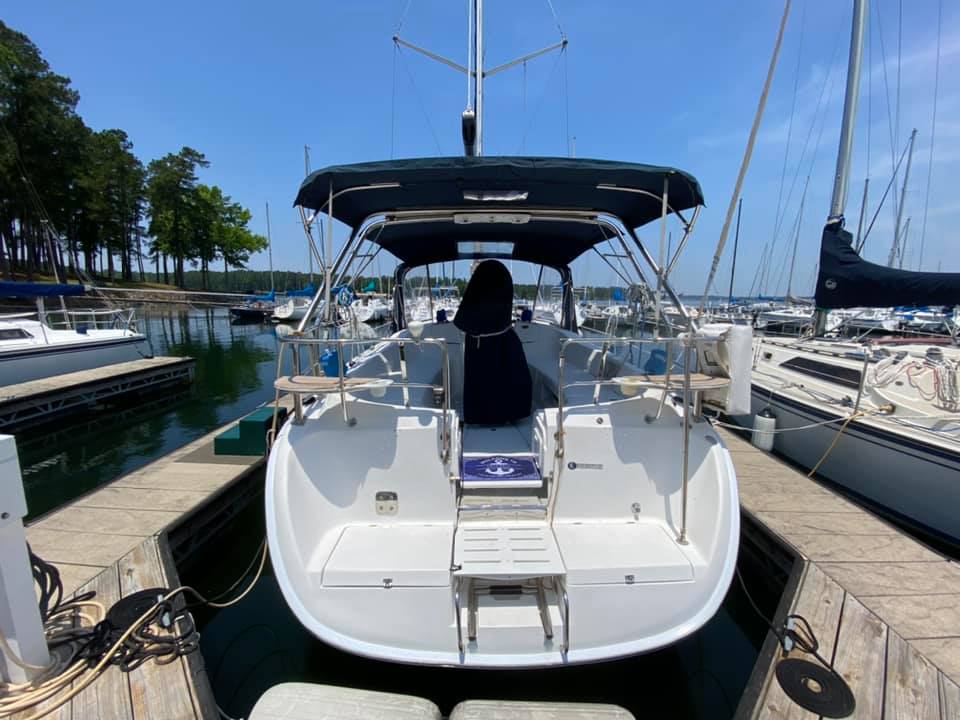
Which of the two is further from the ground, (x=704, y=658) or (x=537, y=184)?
(x=537, y=184)

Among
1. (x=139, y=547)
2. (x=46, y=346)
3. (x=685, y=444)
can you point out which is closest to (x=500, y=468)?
(x=685, y=444)

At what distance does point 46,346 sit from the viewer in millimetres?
9836

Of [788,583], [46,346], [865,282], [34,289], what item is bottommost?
[788,583]

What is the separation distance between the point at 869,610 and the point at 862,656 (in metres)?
0.43

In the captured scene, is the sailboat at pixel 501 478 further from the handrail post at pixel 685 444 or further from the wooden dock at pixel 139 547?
the wooden dock at pixel 139 547

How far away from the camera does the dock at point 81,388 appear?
8008 mm

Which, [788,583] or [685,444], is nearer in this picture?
[685,444]

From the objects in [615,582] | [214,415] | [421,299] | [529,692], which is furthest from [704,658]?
[214,415]

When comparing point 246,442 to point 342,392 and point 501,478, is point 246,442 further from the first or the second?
point 501,478

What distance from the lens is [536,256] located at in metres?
6.12

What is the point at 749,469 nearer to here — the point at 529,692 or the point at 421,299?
the point at 529,692

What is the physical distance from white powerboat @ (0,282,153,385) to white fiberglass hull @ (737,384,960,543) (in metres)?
14.4

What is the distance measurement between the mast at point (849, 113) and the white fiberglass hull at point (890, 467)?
344 centimetres

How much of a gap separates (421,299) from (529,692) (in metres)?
5.29
